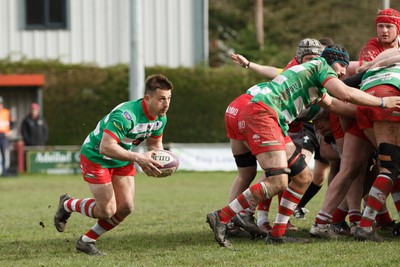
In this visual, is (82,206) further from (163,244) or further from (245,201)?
(245,201)

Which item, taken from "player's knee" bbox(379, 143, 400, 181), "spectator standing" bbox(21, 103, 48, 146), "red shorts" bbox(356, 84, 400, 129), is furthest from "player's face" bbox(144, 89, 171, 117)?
"spectator standing" bbox(21, 103, 48, 146)

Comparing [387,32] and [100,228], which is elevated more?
[387,32]

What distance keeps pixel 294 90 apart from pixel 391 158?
1128 millimetres

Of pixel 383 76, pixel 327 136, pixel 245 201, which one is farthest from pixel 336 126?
pixel 245 201

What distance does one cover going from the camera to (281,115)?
8.01 m

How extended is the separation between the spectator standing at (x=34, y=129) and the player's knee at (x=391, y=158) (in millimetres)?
15384

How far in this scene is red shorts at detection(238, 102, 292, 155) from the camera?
25.7 feet

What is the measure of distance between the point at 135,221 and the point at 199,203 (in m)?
2.44

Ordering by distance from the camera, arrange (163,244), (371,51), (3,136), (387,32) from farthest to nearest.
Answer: (3,136)
(371,51)
(387,32)
(163,244)

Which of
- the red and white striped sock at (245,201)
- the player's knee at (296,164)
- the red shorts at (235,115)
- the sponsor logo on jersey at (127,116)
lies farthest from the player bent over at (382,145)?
the sponsor logo on jersey at (127,116)

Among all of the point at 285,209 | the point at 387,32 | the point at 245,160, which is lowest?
the point at 285,209

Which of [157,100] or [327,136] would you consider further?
[327,136]

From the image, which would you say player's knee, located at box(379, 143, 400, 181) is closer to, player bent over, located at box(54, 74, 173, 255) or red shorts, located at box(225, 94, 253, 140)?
red shorts, located at box(225, 94, 253, 140)

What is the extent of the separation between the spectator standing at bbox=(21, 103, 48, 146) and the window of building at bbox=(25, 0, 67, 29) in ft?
15.4
